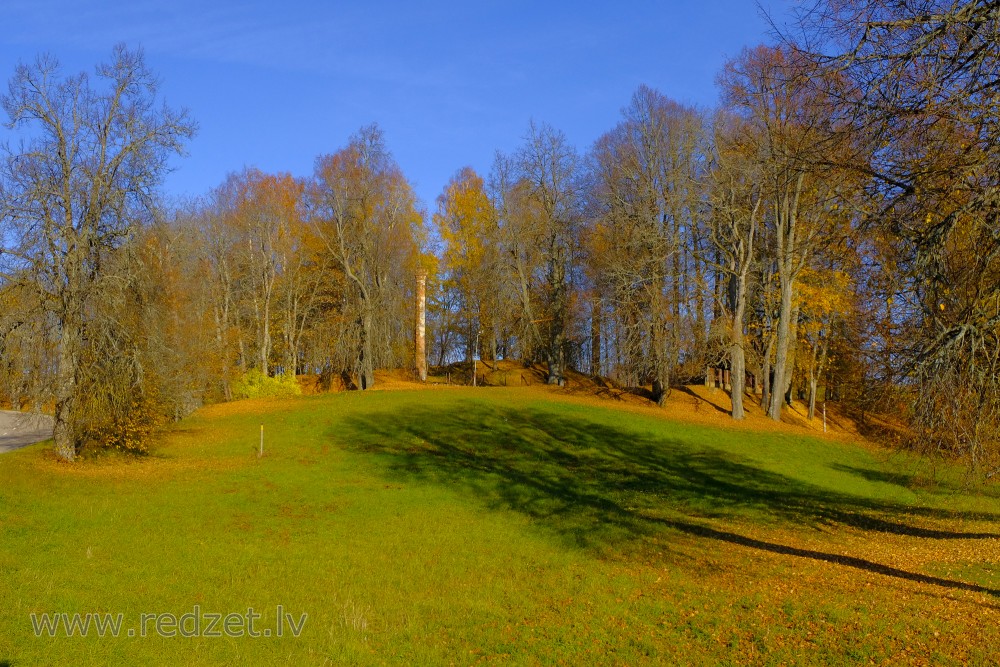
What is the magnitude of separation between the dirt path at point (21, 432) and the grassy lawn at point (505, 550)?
1.33m

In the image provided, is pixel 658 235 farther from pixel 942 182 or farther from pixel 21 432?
pixel 21 432

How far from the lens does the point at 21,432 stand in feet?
93.0

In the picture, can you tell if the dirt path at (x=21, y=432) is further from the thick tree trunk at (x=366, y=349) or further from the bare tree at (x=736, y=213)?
the bare tree at (x=736, y=213)

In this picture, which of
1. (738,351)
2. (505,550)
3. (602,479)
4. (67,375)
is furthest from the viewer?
(738,351)

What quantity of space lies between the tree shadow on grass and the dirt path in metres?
9.45

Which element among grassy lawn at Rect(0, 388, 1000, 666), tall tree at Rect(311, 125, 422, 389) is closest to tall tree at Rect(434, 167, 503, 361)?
tall tree at Rect(311, 125, 422, 389)

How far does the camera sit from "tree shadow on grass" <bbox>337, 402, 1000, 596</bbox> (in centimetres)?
1485

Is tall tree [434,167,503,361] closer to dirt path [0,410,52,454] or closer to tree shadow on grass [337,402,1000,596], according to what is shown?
tree shadow on grass [337,402,1000,596]

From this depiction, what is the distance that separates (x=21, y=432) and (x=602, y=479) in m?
23.8

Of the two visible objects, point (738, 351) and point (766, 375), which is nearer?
point (738, 351)

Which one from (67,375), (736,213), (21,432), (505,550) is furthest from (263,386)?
(505,550)

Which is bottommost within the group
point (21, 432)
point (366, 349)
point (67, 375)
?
point (21, 432)

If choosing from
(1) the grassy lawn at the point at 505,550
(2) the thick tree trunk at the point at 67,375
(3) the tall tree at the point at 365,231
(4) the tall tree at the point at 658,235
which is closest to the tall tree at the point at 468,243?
(3) the tall tree at the point at 365,231

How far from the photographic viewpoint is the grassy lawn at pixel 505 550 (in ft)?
25.5
